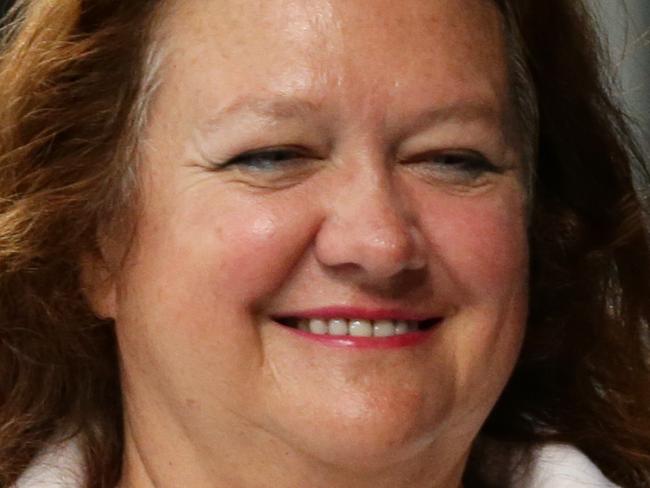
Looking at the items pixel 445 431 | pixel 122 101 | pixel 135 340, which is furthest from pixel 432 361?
pixel 122 101

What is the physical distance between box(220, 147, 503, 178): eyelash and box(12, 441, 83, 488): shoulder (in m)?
0.56

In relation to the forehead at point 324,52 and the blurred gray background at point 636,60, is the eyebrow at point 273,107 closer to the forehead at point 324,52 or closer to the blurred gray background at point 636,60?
the forehead at point 324,52

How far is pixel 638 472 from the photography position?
86.4 inches

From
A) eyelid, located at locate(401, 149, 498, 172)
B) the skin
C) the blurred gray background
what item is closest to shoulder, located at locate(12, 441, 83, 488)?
the skin

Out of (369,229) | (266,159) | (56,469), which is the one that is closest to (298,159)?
(266,159)

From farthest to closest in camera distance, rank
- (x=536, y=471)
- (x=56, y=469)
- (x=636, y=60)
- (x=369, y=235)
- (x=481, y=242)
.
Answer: (x=636, y=60), (x=536, y=471), (x=56, y=469), (x=481, y=242), (x=369, y=235)

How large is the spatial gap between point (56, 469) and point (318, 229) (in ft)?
1.97

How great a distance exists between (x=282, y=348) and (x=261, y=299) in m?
0.07

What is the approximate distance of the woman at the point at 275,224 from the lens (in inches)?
68.5

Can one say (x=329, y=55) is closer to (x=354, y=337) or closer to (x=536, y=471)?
(x=354, y=337)

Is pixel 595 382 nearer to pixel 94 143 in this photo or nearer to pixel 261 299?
pixel 261 299

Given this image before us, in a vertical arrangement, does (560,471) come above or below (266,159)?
below

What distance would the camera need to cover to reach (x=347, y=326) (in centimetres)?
178

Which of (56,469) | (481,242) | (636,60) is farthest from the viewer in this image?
(636,60)
